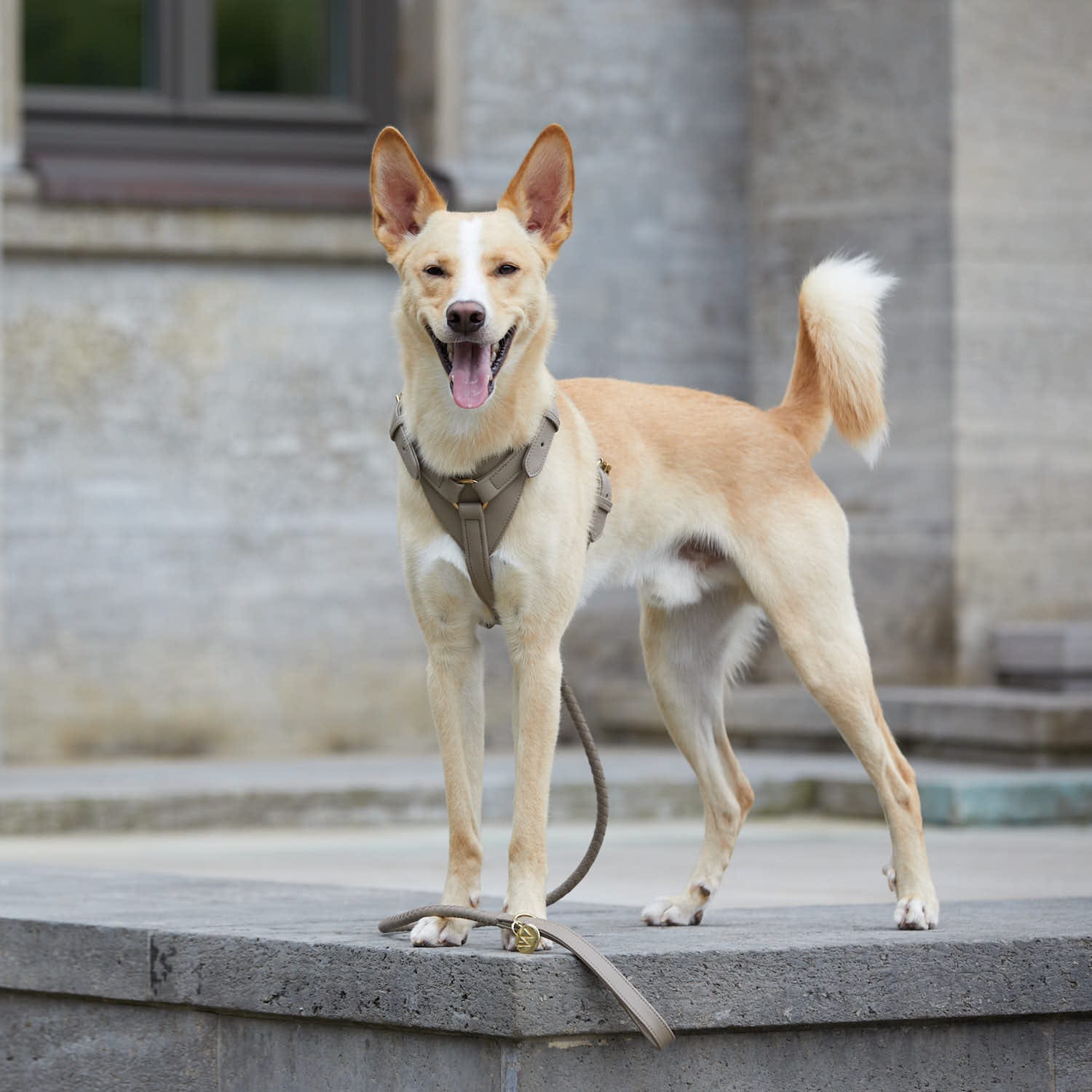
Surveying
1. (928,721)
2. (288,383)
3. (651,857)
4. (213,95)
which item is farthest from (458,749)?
(213,95)

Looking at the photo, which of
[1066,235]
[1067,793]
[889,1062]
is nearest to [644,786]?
[1067,793]

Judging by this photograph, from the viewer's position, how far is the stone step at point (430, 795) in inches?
316

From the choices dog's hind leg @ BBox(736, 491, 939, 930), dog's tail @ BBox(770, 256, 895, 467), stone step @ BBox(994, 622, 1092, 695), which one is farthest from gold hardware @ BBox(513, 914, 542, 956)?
stone step @ BBox(994, 622, 1092, 695)

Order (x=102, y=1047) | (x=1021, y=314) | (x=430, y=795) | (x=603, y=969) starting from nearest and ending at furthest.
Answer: (x=603, y=969) < (x=102, y=1047) < (x=430, y=795) < (x=1021, y=314)

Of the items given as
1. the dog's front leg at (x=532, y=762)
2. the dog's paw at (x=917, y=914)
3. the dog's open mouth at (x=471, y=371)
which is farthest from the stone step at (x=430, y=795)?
the dog's open mouth at (x=471, y=371)

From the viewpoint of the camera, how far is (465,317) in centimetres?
381

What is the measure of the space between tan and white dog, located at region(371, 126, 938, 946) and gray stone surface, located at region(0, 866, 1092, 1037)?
14 cm

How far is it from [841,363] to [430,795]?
4175mm

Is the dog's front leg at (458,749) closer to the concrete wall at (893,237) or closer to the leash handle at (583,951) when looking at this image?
the leash handle at (583,951)

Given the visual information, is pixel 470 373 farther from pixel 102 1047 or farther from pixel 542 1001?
pixel 102 1047

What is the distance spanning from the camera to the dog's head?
3.87 m

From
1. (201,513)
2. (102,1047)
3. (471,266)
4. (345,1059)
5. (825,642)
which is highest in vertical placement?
(471,266)

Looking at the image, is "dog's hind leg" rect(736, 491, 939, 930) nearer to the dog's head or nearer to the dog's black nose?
the dog's head

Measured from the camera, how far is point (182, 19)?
1016cm
